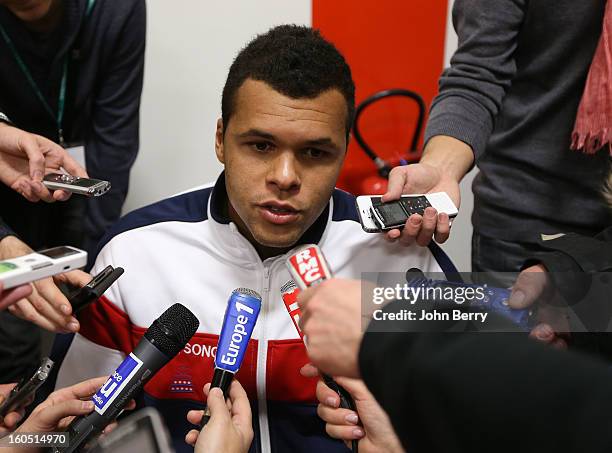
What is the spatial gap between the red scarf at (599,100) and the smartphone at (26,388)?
3.36ft

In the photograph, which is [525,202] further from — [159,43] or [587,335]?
[159,43]

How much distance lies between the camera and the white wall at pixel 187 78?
2.17 meters

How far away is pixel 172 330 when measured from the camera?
94 centimetres

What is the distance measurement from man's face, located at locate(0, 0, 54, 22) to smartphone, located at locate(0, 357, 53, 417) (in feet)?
2.88

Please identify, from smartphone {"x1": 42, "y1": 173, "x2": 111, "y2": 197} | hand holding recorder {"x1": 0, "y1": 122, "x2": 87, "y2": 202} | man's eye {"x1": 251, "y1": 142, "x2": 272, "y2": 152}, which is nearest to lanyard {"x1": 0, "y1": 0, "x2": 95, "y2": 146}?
hand holding recorder {"x1": 0, "y1": 122, "x2": 87, "y2": 202}

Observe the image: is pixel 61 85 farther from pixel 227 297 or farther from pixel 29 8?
pixel 227 297

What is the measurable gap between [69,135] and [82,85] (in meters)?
0.15

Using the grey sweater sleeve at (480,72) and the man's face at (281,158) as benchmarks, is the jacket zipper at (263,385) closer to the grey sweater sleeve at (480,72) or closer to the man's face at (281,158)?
the man's face at (281,158)

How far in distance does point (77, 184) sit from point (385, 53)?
1485 mm

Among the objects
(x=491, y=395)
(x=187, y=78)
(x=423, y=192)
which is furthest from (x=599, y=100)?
(x=187, y=78)

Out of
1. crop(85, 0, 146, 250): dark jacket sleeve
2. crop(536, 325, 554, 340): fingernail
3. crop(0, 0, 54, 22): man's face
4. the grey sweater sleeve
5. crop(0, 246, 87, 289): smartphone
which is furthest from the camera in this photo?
crop(85, 0, 146, 250): dark jacket sleeve

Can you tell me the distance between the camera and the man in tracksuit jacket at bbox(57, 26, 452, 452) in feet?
3.72

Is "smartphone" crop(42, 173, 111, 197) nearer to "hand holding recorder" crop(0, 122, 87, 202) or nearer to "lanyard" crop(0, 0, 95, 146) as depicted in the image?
A: "hand holding recorder" crop(0, 122, 87, 202)

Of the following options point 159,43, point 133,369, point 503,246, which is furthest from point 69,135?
point 503,246
